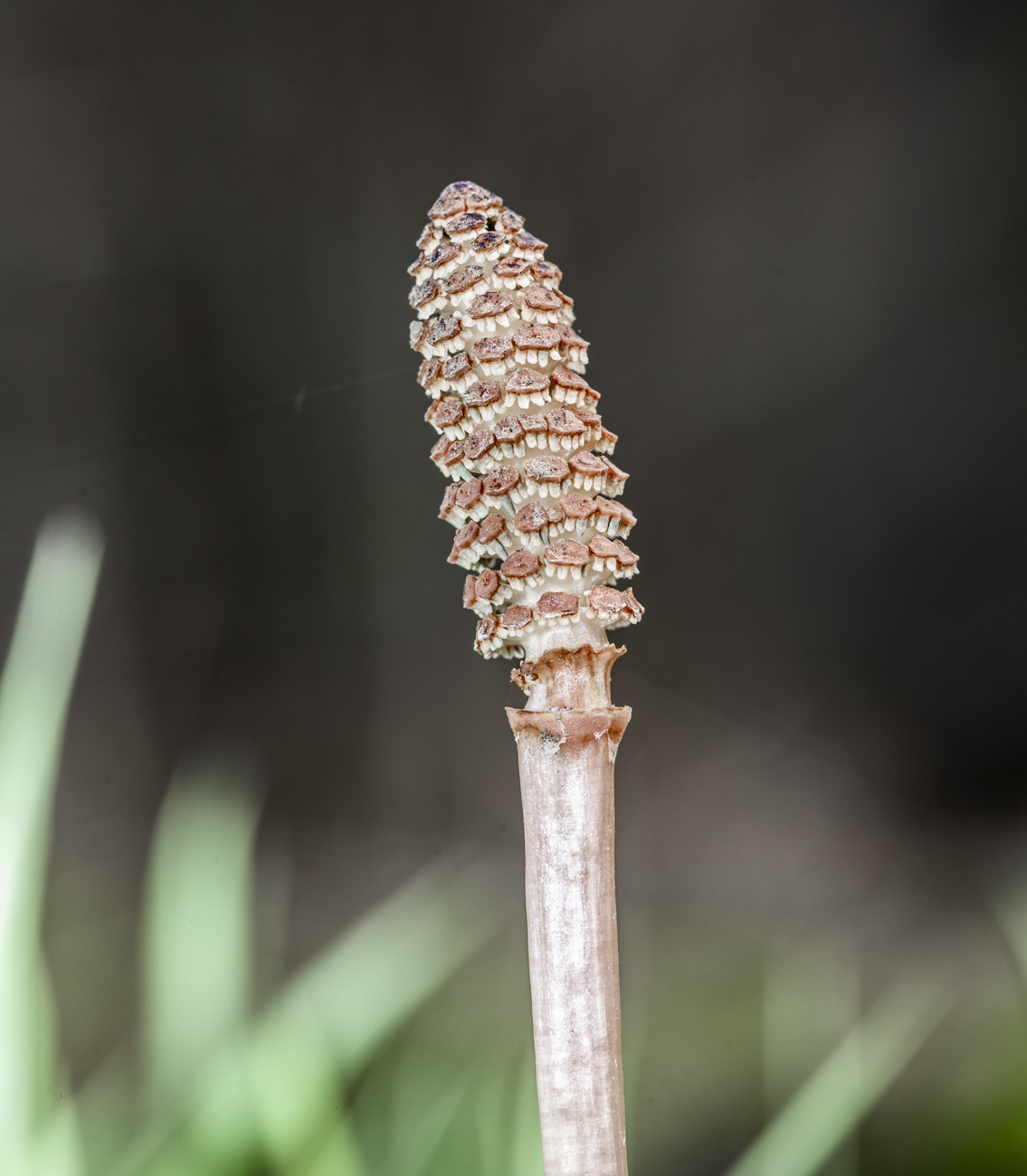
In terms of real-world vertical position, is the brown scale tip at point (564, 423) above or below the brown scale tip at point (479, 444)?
above

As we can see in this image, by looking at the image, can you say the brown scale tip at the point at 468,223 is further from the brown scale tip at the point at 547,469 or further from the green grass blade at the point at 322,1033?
the green grass blade at the point at 322,1033

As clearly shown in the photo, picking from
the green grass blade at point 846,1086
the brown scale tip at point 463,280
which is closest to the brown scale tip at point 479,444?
the brown scale tip at point 463,280

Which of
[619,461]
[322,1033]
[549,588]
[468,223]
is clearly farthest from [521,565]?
[322,1033]

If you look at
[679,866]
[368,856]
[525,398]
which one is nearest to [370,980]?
[368,856]

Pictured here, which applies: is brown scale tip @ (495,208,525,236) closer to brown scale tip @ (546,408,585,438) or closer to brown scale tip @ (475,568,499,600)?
brown scale tip @ (546,408,585,438)

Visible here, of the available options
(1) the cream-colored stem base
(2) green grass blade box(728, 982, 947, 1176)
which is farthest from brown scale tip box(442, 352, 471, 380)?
(2) green grass blade box(728, 982, 947, 1176)

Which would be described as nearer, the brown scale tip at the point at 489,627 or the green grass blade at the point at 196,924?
the brown scale tip at the point at 489,627
